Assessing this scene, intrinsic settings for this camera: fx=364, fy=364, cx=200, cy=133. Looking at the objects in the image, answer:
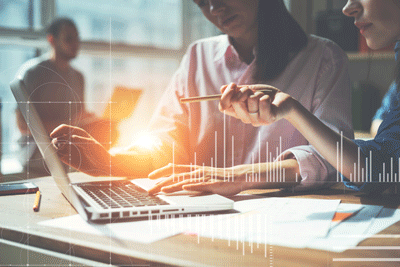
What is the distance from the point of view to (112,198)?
440 mm

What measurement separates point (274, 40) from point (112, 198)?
546 mm

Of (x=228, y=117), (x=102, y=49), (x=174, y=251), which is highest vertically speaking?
(x=102, y=49)

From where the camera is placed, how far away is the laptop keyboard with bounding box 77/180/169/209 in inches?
16.2

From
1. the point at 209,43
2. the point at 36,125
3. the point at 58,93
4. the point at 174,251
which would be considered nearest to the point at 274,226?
the point at 174,251

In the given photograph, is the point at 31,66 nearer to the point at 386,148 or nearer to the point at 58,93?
the point at 58,93

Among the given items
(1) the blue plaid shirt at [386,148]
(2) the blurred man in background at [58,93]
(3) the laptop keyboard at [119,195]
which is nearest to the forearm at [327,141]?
(1) the blue plaid shirt at [386,148]

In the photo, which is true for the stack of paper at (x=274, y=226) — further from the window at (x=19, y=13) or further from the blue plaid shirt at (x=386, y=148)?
the window at (x=19, y=13)

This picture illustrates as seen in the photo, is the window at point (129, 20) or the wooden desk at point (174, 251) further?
the window at point (129, 20)

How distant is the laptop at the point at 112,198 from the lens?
1.27 ft

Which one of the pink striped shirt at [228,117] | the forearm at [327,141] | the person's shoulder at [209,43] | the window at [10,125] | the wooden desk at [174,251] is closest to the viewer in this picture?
the wooden desk at [174,251]

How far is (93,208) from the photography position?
15.1 inches

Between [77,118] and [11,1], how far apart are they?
30cm

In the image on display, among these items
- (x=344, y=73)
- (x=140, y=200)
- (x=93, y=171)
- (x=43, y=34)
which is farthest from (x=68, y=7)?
(x=344, y=73)

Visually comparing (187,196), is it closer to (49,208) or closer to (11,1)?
(49,208)
